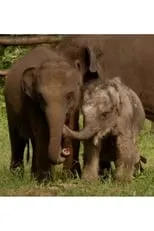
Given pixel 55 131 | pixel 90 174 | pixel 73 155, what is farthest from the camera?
pixel 73 155

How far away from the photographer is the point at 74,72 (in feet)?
19.3

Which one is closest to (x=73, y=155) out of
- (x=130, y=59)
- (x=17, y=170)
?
(x=17, y=170)

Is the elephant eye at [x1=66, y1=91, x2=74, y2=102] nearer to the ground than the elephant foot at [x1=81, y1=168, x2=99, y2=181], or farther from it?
farther from it

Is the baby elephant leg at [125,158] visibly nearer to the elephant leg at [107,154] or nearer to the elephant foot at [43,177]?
the elephant leg at [107,154]

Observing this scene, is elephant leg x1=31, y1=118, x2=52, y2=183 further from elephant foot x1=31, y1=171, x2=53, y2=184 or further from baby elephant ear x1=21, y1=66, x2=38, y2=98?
baby elephant ear x1=21, y1=66, x2=38, y2=98

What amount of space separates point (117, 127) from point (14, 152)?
3.70 ft

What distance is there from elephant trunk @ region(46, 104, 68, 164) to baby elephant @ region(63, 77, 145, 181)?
0.09m

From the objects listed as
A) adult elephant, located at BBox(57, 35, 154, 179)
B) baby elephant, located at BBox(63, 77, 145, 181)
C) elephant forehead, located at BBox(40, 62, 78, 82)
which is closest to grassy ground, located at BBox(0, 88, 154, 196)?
baby elephant, located at BBox(63, 77, 145, 181)

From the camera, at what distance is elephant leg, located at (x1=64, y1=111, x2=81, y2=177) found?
5.96 metres

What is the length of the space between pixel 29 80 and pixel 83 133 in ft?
1.93

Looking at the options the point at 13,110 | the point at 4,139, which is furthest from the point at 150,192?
the point at 4,139

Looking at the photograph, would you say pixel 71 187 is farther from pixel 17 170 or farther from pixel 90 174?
pixel 17 170

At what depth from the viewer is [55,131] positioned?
5.52 m

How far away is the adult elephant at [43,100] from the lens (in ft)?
18.5
